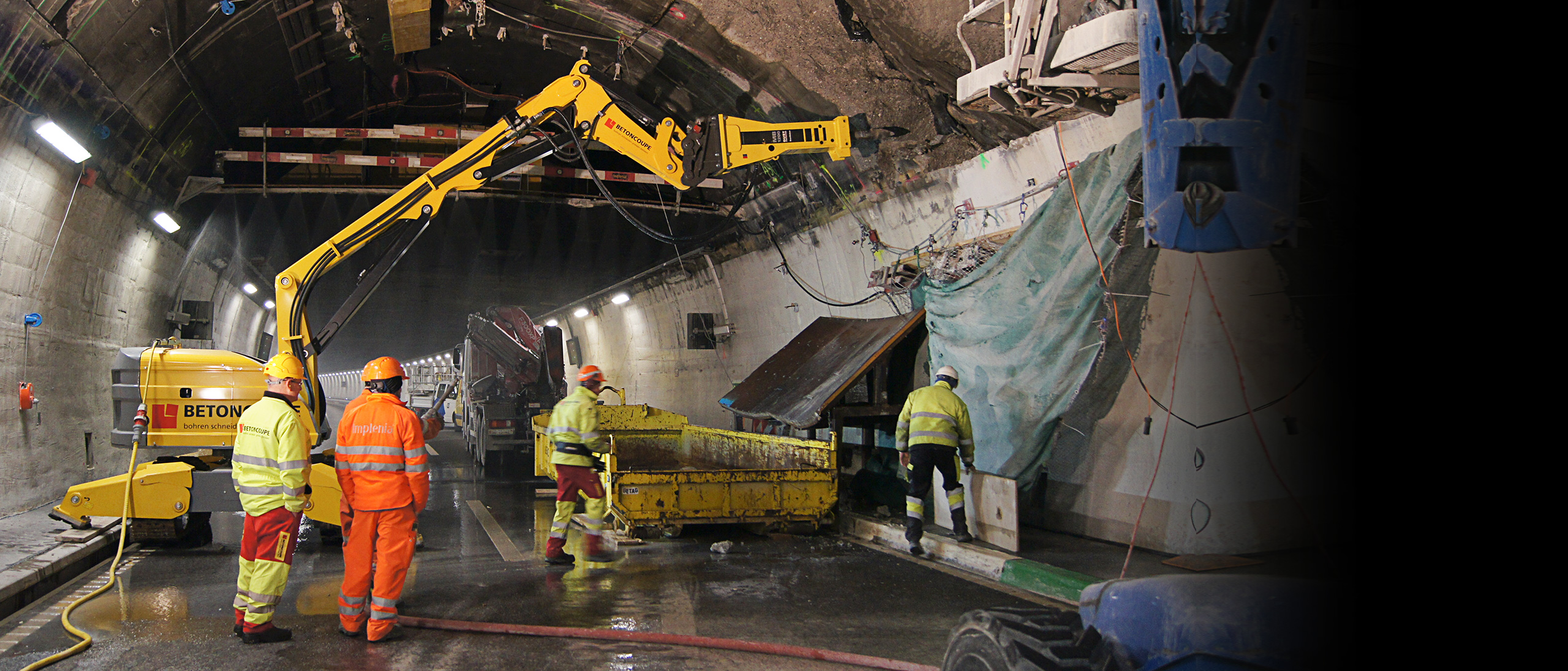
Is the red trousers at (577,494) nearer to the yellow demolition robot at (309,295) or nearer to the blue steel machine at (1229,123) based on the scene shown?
the yellow demolition robot at (309,295)

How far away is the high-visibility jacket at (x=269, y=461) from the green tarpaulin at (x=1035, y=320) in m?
5.29

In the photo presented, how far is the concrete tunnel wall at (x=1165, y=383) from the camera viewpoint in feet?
7.29

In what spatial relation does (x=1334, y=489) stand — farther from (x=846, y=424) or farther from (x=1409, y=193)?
(x=846, y=424)

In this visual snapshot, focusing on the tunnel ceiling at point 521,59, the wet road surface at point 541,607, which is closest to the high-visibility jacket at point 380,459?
the wet road surface at point 541,607

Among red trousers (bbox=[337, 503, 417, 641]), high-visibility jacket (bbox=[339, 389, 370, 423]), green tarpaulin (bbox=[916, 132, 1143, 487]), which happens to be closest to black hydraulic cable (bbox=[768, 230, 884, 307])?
green tarpaulin (bbox=[916, 132, 1143, 487])

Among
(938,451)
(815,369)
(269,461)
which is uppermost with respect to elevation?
(815,369)

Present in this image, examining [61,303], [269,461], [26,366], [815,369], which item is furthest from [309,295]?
[815,369]

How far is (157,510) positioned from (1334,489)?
890 centimetres

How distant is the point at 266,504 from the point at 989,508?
204 inches

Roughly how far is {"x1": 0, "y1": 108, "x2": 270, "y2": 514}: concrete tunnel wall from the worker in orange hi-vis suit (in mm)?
5589

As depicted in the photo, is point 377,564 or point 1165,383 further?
point 1165,383

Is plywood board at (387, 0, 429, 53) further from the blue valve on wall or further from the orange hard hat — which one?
the orange hard hat

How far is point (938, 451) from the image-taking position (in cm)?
754

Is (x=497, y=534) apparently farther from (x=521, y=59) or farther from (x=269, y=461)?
(x=521, y=59)
